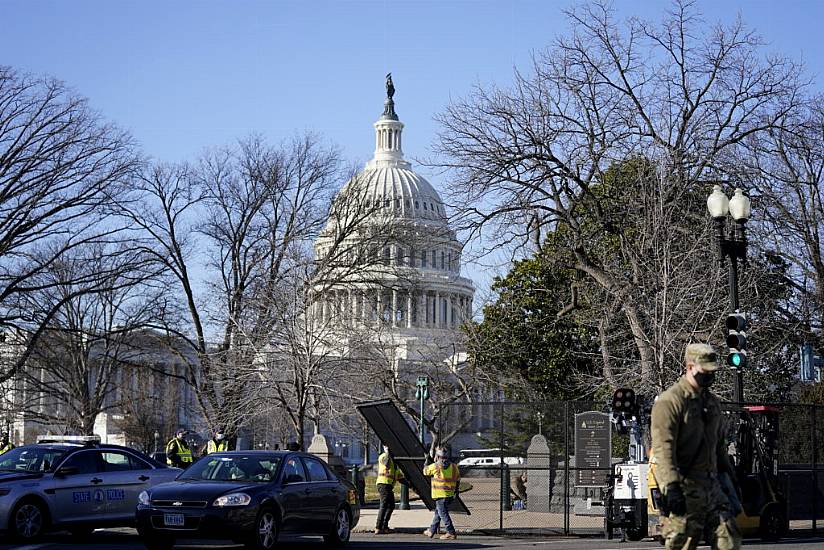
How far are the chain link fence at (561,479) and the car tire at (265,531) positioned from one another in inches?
240

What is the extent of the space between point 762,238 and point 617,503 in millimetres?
17627

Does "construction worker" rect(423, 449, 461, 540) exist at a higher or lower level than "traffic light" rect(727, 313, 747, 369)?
lower

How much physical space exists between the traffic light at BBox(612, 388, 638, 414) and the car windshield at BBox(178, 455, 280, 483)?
5.47 m

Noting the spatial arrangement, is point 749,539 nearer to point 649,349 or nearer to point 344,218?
point 649,349

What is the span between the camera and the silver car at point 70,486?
18.2 metres

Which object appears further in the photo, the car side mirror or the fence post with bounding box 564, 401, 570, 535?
the fence post with bounding box 564, 401, 570, 535

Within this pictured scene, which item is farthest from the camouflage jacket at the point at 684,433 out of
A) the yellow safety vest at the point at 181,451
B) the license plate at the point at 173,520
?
the yellow safety vest at the point at 181,451

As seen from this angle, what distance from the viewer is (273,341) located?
41.2m

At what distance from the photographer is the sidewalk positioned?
2373 centimetres

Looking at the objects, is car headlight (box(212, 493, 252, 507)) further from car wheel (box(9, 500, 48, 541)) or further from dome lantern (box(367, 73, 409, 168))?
dome lantern (box(367, 73, 409, 168))

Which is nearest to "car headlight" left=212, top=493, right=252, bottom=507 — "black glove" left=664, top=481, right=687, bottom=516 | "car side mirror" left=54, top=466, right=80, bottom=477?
"car side mirror" left=54, top=466, right=80, bottom=477

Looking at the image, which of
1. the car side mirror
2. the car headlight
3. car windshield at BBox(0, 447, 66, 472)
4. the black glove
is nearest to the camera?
Answer: the black glove

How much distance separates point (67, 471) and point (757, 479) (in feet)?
36.3

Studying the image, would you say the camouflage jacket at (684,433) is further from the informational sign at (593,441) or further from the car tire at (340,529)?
the informational sign at (593,441)
